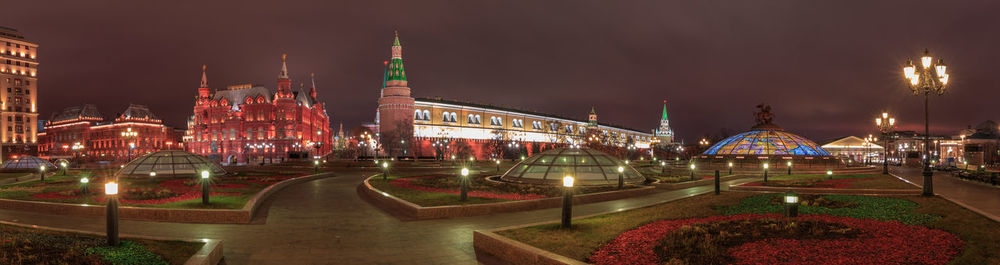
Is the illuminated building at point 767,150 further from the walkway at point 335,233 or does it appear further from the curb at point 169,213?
the curb at point 169,213

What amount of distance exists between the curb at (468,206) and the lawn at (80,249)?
5964mm

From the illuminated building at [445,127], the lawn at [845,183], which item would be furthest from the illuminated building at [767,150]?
the illuminated building at [445,127]

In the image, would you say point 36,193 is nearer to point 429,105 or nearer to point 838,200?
point 838,200

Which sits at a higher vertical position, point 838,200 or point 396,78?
point 396,78

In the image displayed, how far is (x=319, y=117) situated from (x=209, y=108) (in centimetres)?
2388

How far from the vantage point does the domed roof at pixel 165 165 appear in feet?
89.1

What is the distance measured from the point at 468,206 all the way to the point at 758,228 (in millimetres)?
7583

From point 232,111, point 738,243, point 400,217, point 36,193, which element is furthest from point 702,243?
point 232,111

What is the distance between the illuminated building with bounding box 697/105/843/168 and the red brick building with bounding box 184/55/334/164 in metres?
75.6

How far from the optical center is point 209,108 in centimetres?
10400

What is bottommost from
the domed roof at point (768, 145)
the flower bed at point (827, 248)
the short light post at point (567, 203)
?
the flower bed at point (827, 248)

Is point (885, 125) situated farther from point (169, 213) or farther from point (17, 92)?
point (17, 92)

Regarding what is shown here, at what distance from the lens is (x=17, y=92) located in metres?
80.9

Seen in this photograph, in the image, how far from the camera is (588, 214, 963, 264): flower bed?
7340mm
